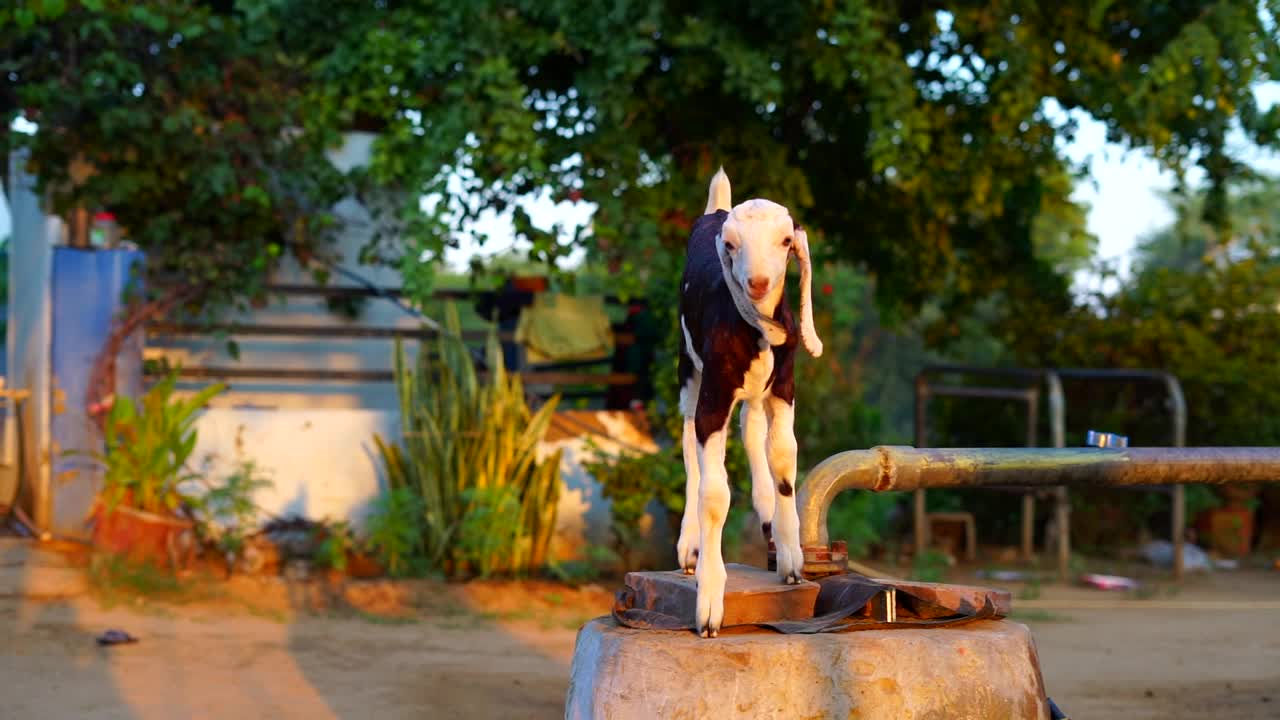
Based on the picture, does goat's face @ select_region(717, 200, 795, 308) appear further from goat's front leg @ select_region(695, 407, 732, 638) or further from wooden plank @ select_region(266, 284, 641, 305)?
wooden plank @ select_region(266, 284, 641, 305)

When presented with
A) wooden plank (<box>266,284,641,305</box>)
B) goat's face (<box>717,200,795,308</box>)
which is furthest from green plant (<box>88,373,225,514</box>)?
goat's face (<box>717,200,795,308</box>)

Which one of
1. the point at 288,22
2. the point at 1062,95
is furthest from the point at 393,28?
the point at 1062,95

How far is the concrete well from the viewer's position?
2.86 metres

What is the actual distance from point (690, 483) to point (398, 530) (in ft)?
15.5

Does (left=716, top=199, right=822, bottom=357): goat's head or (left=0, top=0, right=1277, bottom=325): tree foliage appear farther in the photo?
(left=0, top=0, right=1277, bottom=325): tree foliage

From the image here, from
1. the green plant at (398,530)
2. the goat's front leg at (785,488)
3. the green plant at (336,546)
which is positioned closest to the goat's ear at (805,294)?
the goat's front leg at (785,488)

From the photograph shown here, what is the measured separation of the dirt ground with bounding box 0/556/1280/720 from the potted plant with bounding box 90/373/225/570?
0.53 m

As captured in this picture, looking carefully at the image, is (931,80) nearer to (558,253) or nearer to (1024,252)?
(1024,252)

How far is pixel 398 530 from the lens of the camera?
749 cm

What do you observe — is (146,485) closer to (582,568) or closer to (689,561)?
(582,568)

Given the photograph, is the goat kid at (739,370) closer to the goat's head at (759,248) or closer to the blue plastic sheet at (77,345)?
the goat's head at (759,248)

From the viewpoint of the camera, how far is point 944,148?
8438 mm

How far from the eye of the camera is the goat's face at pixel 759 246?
2588 millimetres

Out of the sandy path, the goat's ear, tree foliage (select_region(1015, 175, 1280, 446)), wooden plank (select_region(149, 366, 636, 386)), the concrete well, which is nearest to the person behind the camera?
the goat's ear
